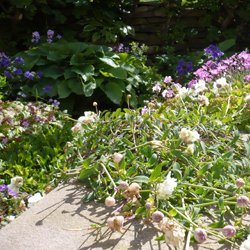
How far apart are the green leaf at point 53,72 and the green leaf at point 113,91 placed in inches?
24.9

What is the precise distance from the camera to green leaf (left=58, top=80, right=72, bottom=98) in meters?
3.25

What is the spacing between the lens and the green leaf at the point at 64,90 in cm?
325

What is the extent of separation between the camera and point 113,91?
3494 millimetres

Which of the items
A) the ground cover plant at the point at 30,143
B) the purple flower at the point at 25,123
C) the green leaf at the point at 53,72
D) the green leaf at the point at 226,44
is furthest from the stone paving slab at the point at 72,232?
the green leaf at the point at 226,44

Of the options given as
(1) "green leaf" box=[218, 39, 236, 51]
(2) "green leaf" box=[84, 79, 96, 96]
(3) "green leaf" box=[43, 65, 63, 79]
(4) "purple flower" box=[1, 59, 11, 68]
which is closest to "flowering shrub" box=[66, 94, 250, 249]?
(2) "green leaf" box=[84, 79, 96, 96]

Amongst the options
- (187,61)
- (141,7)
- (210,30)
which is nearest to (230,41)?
(210,30)

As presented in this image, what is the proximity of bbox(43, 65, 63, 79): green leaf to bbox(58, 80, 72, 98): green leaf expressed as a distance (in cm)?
12

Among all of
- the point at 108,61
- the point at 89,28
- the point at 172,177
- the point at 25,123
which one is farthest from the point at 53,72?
the point at 172,177

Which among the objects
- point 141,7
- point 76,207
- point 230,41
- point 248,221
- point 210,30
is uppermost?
point 141,7

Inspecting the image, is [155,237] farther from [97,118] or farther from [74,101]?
[74,101]

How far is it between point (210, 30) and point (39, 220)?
4990mm

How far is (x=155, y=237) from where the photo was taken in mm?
705

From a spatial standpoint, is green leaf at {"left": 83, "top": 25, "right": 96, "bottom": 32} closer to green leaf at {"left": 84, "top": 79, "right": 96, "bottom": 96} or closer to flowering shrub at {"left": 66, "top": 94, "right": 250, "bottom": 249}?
green leaf at {"left": 84, "top": 79, "right": 96, "bottom": 96}

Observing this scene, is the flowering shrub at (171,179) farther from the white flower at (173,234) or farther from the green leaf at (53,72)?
the green leaf at (53,72)
